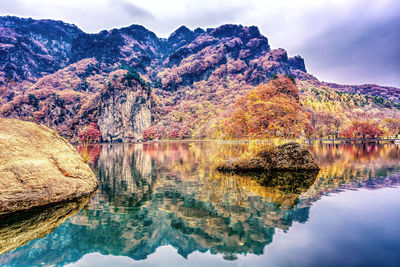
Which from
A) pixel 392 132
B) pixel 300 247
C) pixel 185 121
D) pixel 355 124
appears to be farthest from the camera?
pixel 185 121

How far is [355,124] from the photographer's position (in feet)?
215

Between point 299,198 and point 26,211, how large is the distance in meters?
10.0

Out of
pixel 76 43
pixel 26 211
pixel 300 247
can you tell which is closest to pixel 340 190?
pixel 300 247

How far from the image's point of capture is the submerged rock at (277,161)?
48.7ft

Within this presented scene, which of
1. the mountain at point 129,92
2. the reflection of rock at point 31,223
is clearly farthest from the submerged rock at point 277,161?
the mountain at point 129,92

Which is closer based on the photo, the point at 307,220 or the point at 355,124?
the point at 307,220

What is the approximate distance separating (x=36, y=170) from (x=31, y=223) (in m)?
2.48

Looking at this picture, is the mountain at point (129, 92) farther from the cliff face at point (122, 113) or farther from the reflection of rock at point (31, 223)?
the reflection of rock at point (31, 223)

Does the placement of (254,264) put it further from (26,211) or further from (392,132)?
(392,132)

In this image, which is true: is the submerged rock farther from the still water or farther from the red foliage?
the red foliage

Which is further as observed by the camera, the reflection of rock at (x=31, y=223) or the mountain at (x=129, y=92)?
the mountain at (x=129, y=92)

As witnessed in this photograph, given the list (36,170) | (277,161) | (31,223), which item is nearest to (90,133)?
(277,161)

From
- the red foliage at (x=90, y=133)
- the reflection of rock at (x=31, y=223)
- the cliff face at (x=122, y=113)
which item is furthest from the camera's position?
the cliff face at (x=122, y=113)

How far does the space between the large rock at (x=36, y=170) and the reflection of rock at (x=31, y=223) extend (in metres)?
0.51
